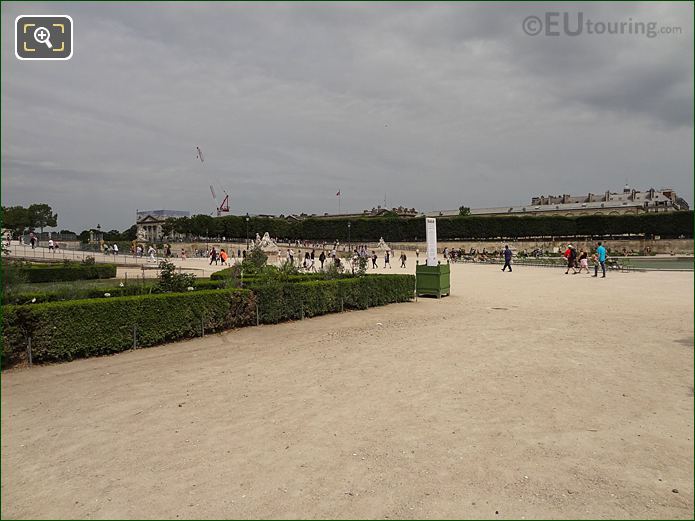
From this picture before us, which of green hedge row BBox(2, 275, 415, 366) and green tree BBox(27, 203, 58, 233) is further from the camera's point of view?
green tree BBox(27, 203, 58, 233)

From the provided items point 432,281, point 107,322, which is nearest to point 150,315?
point 107,322

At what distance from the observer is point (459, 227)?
232ft

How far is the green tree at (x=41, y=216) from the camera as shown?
290 ft

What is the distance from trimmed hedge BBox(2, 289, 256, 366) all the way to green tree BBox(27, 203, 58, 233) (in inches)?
3662

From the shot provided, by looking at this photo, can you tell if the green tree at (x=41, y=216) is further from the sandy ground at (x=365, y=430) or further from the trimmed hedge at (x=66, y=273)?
the sandy ground at (x=365, y=430)

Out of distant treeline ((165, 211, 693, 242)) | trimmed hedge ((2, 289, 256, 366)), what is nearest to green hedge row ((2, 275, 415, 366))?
trimmed hedge ((2, 289, 256, 366))

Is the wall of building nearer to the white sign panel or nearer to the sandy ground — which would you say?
the white sign panel

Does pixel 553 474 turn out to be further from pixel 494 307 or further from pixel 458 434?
pixel 494 307

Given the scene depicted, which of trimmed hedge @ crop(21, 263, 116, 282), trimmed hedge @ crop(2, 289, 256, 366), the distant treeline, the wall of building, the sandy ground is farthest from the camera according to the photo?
the distant treeline

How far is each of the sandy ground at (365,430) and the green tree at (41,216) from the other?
96.1 m

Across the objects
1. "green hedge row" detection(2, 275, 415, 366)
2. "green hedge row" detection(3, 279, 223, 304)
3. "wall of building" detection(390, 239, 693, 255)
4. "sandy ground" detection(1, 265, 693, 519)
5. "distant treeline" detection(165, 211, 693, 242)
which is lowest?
"sandy ground" detection(1, 265, 693, 519)

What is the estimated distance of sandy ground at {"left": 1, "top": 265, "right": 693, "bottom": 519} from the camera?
347cm

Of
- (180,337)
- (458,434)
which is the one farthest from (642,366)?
(180,337)

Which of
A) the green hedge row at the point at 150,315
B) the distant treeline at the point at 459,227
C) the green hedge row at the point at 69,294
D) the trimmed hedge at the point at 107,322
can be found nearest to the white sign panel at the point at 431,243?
the green hedge row at the point at 150,315
